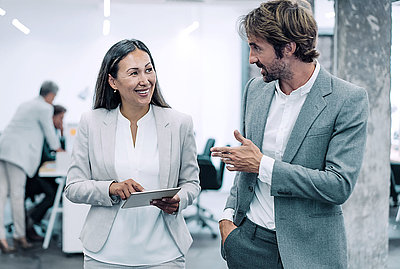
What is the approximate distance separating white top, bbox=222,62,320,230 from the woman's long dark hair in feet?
1.76

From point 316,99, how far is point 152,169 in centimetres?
70

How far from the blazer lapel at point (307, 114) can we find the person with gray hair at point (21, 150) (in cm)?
369

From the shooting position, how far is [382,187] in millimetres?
3285

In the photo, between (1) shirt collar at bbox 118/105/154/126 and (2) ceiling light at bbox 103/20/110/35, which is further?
(2) ceiling light at bbox 103/20/110/35

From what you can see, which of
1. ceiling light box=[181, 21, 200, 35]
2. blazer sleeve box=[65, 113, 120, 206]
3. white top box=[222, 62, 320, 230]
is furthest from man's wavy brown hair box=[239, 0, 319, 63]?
ceiling light box=[181, 21, 200, 35]

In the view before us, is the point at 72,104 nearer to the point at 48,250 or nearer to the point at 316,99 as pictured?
the point at 48,250

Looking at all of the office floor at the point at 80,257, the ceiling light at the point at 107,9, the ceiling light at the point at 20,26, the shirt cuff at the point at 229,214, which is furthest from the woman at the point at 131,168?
the ceiling light at the point at 20,26

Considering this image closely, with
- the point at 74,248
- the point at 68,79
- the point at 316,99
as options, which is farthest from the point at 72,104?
the point at 316,99

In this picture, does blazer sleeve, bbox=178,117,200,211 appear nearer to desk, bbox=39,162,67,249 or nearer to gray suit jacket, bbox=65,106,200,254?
gray suit jacket, bbox=65,106,200,254

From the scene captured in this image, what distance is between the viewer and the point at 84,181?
Result: 1.92 metres

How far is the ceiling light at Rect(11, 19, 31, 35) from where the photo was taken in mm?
6738

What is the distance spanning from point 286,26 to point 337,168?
497 millimetres

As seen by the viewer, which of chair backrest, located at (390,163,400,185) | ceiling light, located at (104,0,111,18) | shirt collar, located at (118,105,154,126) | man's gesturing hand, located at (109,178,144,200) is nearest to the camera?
man's gesturing hand, located at (109,178,144,200)

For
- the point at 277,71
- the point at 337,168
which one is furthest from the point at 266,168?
the point at 277,71
